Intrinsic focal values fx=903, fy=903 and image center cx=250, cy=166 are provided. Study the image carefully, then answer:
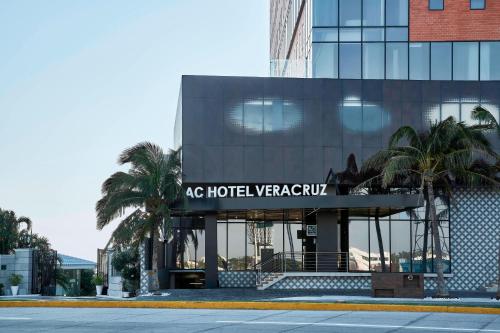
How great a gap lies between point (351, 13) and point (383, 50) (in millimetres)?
2810

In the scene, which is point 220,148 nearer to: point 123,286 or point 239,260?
point 239,260

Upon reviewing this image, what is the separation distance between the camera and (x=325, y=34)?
171 feet

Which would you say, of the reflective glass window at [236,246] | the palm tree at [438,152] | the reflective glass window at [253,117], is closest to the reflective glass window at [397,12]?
the reflective glass window at [253,117]

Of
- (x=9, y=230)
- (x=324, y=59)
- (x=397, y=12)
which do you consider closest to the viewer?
(x=397, y=12)

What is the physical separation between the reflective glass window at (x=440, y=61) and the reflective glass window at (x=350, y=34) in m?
4.26

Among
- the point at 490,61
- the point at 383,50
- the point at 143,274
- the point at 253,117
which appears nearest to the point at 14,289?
the point at 143,274

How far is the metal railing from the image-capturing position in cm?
4500

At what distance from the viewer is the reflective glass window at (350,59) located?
169ft

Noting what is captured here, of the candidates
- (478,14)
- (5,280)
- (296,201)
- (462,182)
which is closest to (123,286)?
(5,280)

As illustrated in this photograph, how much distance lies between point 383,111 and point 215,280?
1257 cm

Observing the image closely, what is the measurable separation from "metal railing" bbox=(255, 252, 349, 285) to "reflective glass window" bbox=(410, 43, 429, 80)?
37.2 feet

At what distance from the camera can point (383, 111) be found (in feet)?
157

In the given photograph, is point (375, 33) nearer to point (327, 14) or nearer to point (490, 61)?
point (327, 14)

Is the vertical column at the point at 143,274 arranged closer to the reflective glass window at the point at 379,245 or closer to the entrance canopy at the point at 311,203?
the entrance canopy at the point at 311,203
